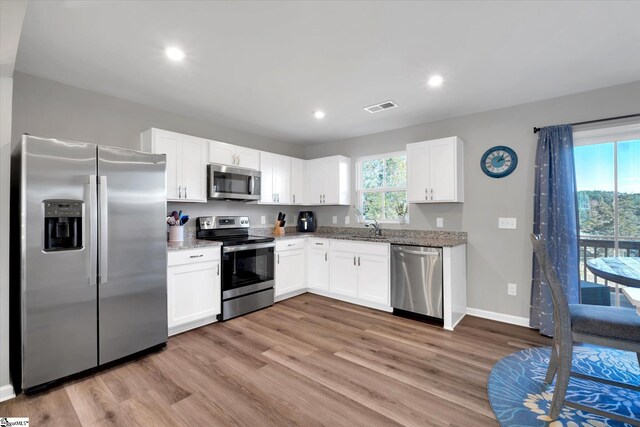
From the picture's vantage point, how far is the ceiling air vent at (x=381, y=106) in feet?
10.8

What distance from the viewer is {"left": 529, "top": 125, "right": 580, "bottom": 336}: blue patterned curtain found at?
289cm

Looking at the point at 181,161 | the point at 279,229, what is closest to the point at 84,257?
the point at 181,161

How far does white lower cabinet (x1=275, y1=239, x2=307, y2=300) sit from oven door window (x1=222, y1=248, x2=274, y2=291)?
0.56 ft

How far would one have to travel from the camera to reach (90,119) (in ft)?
9.66

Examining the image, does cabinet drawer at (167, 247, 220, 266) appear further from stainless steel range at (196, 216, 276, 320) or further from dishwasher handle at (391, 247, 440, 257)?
dishwasher handle at (391, 247, 440, 257)

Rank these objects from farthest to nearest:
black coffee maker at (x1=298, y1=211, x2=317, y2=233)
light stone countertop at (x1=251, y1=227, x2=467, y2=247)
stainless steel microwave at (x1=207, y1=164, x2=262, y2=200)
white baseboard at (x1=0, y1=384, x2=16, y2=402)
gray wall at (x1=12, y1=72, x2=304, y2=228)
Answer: black coffee maker at (x1=298, y1=211, x2=317, y2=233), stainless steel microwave at (x1=207, y1=164, x2=262, y2=200), light stone countertop at (x1=251, y1=227, x2=467, y2=247), gray wall at (x1=12, y1=72, x2=304, y2=228), white baseboard at (x1=0, y1=384, x2=16, y2=402)

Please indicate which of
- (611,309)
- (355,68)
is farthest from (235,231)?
(611,309)

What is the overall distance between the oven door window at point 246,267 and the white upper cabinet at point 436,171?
2.06 metres

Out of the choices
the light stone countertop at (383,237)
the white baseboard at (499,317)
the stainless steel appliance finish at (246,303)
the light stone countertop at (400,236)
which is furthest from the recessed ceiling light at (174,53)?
the white baseboard at (499,317)

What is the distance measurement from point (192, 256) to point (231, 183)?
3.73 ft

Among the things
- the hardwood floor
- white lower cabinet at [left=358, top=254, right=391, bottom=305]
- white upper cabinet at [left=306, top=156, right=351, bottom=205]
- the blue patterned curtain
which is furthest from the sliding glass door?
white upper cabinet at [left=306, top=156, right=351, bottom=205]

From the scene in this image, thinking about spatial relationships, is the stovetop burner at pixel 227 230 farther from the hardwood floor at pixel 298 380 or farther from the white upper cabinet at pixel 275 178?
the hardwood floor at pixel 298 380

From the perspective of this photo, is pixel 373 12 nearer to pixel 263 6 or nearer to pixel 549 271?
pixel 263 6

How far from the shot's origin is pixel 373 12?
1810mm
